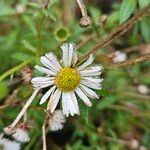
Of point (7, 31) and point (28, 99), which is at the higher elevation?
point (7, 31)

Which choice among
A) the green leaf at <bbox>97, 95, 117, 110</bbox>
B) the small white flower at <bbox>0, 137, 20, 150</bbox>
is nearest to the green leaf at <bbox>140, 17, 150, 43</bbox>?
the green leaf at <bbox>97, 95, 117, 110</bbox>

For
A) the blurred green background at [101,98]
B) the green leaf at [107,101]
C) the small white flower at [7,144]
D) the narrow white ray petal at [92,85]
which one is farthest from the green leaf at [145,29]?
the small white flower at [7,144]

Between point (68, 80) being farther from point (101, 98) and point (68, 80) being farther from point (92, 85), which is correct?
point (101, 98)

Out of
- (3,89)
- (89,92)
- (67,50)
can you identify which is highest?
(3,89)

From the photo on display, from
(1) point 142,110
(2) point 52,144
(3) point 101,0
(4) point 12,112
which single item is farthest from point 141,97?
(3) point 101,0

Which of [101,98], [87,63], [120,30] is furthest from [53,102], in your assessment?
[101,98]

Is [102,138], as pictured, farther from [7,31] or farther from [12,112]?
[7,31]
